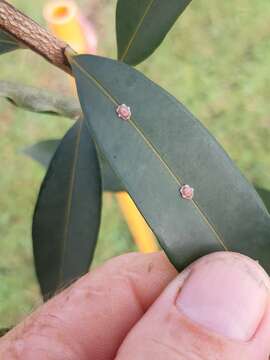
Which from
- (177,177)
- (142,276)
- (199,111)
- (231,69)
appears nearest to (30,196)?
(199,111)

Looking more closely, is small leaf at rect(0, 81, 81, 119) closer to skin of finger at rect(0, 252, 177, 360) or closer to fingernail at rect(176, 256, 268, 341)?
skin of finger at rect(0, 252, 177, 360)

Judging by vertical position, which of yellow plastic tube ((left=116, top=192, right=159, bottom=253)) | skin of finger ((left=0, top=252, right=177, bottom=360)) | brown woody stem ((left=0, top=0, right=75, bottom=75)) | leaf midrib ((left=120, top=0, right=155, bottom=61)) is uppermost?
leaf midrib ((left=120, top=0, right=155, bottom=61))

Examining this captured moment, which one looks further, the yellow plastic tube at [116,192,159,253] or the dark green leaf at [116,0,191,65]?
the yellow plastic tube at [116,192,159,253]

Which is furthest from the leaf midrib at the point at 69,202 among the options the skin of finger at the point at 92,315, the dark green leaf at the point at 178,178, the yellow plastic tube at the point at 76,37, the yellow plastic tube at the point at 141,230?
the yellow plastic tube at the point at 141,230

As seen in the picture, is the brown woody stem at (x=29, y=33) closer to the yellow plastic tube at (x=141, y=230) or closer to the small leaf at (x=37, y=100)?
the small leaf at (x=37, y=100)

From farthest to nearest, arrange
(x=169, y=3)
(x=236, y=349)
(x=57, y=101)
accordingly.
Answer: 1. (x=57, y=101)
2. (x=169, y=3)
3. (x=236, y=349)

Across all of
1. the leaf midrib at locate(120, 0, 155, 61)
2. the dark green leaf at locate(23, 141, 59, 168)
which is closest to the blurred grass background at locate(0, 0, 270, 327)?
the dark green leaf at locate(23, 141, 59, 168)

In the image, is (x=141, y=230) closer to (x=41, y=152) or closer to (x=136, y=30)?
(x=41, y=152)

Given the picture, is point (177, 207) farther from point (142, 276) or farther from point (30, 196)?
point (30, 196)

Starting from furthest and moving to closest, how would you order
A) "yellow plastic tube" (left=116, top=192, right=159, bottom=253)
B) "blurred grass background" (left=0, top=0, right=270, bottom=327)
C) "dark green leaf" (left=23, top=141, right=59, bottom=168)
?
"blurred grass background" (left=0, top=0, right=270, bottom=327) < "yellow plastic tube" (left=116, top=192, right=159, bottom=253) < "dark green leaf" (left=23, top=141, right=59, bottom=168)
